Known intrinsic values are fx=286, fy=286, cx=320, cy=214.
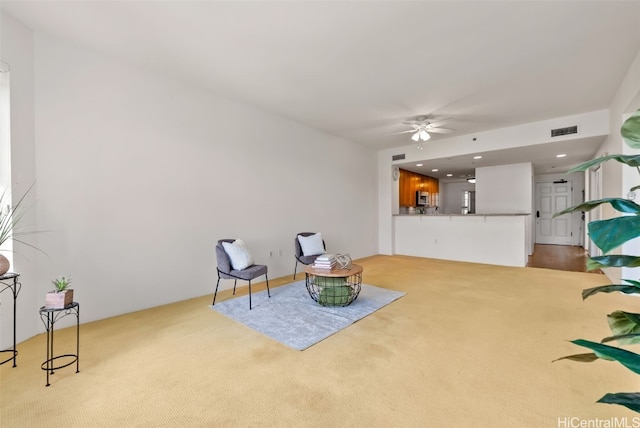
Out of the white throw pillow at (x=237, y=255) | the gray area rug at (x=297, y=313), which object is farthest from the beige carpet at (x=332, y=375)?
the white throw pillow at (x=237, y=255)

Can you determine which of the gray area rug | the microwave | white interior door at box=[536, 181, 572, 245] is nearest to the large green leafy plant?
the gray area rug

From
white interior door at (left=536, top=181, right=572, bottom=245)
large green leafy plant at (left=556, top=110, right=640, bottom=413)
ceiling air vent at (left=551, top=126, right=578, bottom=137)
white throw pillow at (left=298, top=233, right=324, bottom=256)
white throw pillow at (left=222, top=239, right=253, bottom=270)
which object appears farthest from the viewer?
white interior door at (left=536, top=181, right=572, bottom=245)

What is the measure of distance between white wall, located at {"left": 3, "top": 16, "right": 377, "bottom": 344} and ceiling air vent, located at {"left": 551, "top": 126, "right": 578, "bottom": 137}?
465cm

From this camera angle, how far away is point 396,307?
3369 millimetres

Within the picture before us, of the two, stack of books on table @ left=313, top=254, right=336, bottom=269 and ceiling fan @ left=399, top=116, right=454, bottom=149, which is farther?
ceiling fan @ left=399, top=116, right=454, bottom=149

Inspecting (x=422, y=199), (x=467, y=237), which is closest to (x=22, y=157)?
(x=467, y=237)

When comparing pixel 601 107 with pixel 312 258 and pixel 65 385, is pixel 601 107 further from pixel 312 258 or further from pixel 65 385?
pixel 65 385

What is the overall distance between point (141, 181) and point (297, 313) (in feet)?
7.76

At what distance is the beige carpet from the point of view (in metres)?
1.65

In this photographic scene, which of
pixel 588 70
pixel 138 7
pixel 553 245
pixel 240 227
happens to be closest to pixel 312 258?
pixel 240 227

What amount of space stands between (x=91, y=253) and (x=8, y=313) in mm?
746

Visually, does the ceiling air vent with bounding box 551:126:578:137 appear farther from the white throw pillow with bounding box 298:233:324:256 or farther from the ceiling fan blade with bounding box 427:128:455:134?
the white throw pillow with bounding box 298:233:324:256

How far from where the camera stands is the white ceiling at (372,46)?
2389mm

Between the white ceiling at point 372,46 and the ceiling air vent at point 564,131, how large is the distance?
49 centimetres
